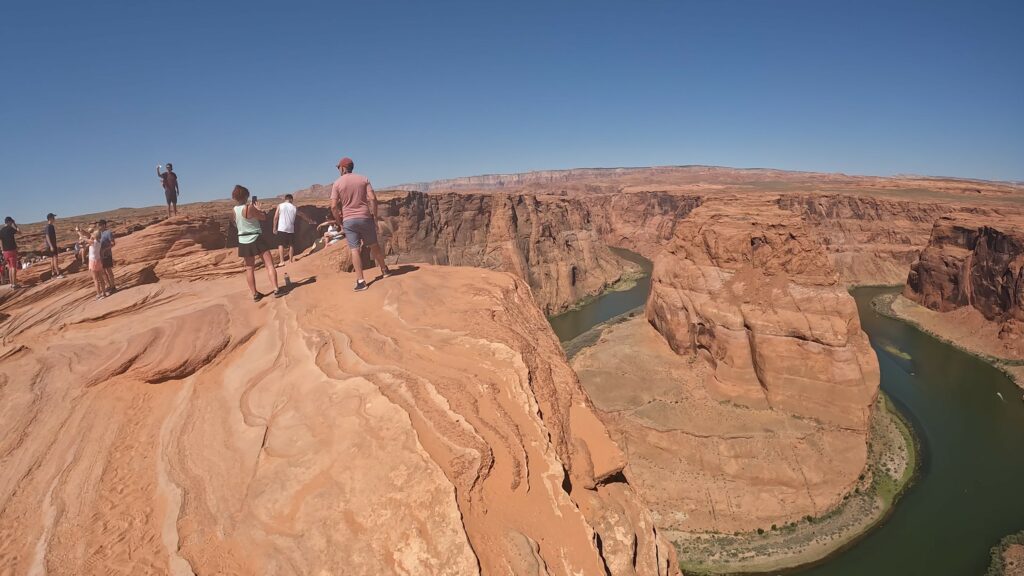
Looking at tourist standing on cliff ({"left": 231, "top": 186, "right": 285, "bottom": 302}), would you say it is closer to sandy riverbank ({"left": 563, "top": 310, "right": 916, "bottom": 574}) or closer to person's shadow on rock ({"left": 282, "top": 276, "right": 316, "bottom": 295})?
person's shadow on rock ({"left": 282, "top": 276, "right": 316, "bottom": 295})

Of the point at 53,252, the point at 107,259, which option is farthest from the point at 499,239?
the point at 107,259

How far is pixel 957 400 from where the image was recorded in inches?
1030

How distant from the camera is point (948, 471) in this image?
1966cm

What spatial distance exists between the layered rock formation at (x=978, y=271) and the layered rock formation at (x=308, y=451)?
43.4 m

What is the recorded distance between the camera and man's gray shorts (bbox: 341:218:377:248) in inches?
297

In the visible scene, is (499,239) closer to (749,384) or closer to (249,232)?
(749,384)

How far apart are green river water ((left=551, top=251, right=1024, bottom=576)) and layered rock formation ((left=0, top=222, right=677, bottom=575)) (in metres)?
16.4

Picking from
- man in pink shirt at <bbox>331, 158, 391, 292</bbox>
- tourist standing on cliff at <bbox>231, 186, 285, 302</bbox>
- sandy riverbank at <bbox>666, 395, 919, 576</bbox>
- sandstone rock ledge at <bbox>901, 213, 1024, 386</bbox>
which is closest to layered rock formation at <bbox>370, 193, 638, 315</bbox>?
sandstone rock ledge at <bbox>901, 213, 1024, 386</bbox>

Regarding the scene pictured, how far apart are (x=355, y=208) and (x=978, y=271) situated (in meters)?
50.0

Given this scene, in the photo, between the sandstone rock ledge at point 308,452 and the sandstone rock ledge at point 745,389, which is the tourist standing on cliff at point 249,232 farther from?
the sandstone rock ledge at point 745,389

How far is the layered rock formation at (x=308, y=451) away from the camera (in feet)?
9.21

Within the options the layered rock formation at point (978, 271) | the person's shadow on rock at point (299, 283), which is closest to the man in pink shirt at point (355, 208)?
the person's shadow on rock at point (299, 283)

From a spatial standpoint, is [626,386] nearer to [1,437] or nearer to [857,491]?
[857,491]

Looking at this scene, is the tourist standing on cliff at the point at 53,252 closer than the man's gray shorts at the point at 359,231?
No
